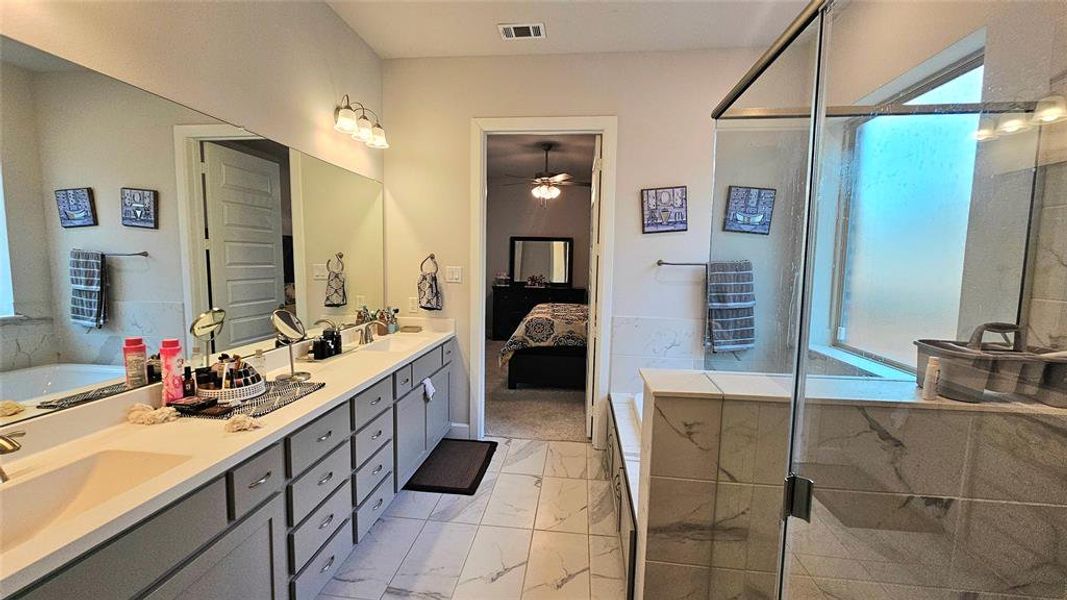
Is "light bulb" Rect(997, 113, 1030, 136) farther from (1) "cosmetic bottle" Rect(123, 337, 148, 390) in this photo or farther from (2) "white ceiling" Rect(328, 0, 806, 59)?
(1) "cosmetic bottle" Rect(123, 337, 148, 390)

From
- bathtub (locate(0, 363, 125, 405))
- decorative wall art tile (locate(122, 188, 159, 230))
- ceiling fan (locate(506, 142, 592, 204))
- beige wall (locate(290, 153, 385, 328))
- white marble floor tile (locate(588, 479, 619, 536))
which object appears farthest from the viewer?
ceiling fan (locate(506, 142, 592, 204))

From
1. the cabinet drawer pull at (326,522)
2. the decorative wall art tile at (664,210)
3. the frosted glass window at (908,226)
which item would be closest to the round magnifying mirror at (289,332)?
the cabinet drawer pull at (326,522)

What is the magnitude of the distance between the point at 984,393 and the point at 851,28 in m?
1.30

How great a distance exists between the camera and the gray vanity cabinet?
40.2 inches

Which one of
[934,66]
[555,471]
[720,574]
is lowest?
[555,471]

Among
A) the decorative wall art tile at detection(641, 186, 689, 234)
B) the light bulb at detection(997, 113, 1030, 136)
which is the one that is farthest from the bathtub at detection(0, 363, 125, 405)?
the light bulb at detection(997, 113, 1030, 136)

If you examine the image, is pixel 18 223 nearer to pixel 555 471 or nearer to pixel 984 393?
pixel 555 471

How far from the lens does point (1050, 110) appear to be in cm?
123

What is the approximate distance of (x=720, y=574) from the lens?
4.53ft

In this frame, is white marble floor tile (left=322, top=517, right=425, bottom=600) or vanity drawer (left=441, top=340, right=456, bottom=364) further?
vanity drawer (left=441, top=340, right=456, bottom=364)

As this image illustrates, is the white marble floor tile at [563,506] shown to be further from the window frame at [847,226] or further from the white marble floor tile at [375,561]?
the window frame at [847,226]

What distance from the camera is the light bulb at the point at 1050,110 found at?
120 centimetres

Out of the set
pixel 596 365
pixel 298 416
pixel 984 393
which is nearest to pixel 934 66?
pixel 984 393

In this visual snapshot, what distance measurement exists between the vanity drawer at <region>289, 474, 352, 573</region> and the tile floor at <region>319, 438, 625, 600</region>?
0.95ft
